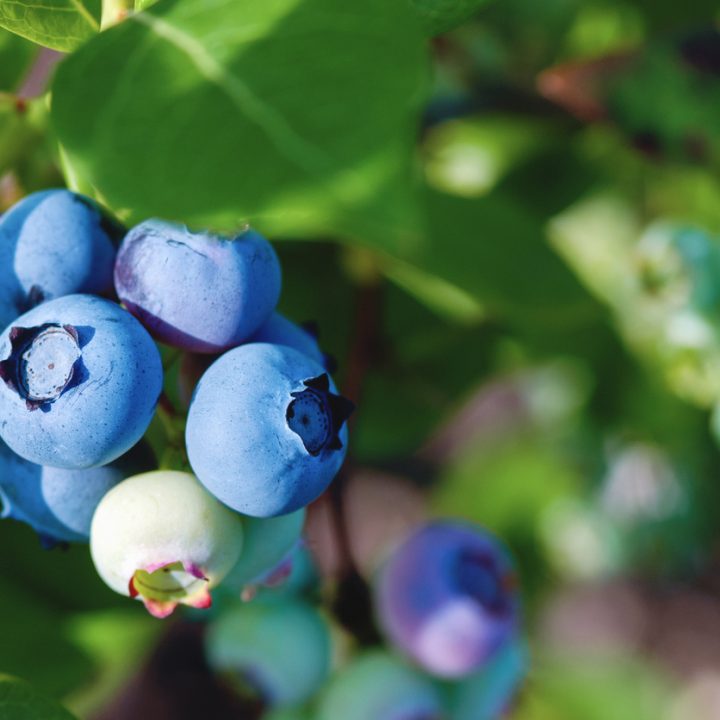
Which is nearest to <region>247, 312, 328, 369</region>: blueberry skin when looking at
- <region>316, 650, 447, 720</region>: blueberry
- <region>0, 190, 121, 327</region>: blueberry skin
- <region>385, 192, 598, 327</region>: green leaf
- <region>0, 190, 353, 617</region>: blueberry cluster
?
<region>0, 190, 353, 617</region>: blueberry cluster

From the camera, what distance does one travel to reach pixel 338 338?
4.35 feet

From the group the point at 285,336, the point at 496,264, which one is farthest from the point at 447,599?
the point at 285,336

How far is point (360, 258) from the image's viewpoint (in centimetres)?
128

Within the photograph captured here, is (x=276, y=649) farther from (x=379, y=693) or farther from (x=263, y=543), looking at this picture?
(x=263, y=543)

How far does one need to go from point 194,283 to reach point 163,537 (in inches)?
5.9

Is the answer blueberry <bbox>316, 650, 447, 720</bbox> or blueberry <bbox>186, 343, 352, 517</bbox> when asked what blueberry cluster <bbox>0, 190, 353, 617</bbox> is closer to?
blueberry <bbox>186, 343, 352, 517</bbox>

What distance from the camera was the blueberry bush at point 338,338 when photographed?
1.73ft

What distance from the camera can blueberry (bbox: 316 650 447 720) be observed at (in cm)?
98

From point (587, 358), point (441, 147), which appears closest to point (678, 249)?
point (587, 358)

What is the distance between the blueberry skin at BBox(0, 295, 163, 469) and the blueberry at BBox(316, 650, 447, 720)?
54cm

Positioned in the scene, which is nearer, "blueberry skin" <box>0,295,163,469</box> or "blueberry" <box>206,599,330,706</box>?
"blueberry skin" <box>0,295,163,469</box>

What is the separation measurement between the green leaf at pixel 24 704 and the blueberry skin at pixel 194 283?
0.92 ft

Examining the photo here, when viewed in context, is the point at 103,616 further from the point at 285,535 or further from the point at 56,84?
the point at 56,84

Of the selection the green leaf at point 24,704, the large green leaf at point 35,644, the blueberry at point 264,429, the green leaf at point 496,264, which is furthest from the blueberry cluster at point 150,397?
the green leaf at point 496,264
